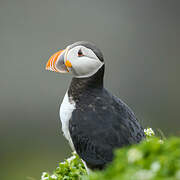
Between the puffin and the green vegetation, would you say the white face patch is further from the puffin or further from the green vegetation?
the green vegetation

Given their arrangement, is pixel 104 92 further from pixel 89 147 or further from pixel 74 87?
pixel 89 147

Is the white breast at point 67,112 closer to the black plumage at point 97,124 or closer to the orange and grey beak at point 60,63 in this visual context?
the black plumage at point 97,124

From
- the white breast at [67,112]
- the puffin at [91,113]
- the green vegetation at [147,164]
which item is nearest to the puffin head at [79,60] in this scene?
the puffin at [91,113]

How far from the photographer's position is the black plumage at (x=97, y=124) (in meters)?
3.31

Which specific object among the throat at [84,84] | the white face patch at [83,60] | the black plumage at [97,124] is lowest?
the black plumage at [97,124]

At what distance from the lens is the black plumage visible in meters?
3.31

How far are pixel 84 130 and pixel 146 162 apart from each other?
1.40 m

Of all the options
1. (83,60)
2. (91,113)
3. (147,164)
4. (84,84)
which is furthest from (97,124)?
(147,164)

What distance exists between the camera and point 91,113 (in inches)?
136

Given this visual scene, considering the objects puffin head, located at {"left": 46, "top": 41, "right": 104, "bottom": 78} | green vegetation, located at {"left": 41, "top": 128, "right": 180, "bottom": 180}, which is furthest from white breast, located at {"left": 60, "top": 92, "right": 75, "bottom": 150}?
green vegetation, located at {"left": 41, "top": 128, "right": 180, "bottom": 180}

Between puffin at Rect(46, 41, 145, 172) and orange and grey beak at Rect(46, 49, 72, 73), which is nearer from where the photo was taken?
puffin at Rect(46, 41, 145, 172)

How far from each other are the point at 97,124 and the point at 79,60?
0.55m

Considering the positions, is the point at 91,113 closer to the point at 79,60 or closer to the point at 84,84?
the point at 84,84

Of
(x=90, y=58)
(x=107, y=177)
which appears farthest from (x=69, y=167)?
(x=107, y=177)
